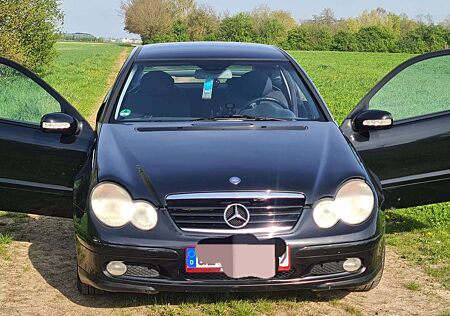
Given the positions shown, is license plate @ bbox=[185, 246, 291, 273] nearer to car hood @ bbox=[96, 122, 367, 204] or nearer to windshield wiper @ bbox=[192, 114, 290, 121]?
car hood @ bbox=[96, 122, 367, 204]

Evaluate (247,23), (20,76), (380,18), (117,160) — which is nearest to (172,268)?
(117,160)

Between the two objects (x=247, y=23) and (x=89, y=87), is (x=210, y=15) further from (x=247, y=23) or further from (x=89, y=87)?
(x=89, y=87)

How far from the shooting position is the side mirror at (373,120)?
15.3 ft

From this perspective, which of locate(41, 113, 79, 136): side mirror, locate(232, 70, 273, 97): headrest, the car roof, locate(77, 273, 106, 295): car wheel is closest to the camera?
locate(77, 273, 106, 295): car wheel

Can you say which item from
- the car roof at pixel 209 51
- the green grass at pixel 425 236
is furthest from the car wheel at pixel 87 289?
the green grass at pixel 425 236

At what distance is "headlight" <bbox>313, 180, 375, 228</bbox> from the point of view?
140 inches

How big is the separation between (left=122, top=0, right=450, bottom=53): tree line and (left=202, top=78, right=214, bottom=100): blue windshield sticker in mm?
67637

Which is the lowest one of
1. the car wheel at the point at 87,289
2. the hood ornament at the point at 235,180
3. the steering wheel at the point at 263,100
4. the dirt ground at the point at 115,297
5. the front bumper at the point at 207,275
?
the dirt ground at the point at 115,297

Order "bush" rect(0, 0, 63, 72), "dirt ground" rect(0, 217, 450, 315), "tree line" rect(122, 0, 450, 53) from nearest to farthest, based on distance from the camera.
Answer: "dirt ground" rect(0, 217, 450, 315)
"bush" rect(0, 0, 63, 72)
"tree line" rect(122, 0, 450, 53)

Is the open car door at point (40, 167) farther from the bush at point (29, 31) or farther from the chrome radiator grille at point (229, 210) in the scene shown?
the bush at point (29, 31)

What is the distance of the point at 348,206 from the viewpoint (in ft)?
11.9

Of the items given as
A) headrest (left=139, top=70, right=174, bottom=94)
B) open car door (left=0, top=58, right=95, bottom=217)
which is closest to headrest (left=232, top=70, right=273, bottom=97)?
headrest (left=139, top=70, right=174, bottom=94)

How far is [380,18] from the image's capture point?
114 meters

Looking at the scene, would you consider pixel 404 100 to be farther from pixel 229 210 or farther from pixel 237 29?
pixel 237 29
